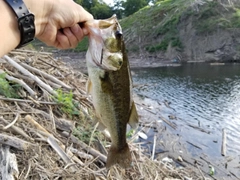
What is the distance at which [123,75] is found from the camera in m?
2.34

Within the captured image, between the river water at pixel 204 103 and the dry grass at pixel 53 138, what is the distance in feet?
14.7

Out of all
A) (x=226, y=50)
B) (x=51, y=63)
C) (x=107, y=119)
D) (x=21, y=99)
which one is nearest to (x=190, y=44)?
(x=226, y=50)

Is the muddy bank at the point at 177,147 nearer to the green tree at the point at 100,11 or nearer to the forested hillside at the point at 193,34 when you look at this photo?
the forested hillside at the point at 193,34

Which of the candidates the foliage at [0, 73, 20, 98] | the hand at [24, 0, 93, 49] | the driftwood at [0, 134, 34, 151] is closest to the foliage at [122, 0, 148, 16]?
the foliage at [0, 73, 20, 98]

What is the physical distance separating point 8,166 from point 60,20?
2442 mm

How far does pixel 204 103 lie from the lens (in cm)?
1602

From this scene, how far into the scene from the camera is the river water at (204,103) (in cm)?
1152

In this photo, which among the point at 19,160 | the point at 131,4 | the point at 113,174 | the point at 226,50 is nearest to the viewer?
the point at 19,160

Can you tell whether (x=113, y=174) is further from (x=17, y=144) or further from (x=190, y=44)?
(x=190, y=44)

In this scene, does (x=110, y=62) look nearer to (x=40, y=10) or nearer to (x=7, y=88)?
(x=40, y=10)

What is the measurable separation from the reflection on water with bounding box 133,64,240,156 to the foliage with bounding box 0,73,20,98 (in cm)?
705

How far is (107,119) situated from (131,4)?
6889cm

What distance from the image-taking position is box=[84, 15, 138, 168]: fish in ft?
7.21

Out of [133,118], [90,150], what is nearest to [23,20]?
[133,118]
